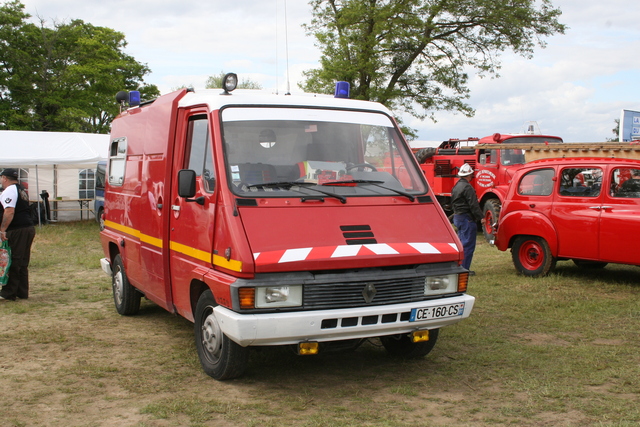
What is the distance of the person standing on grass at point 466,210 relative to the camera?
31.8ft

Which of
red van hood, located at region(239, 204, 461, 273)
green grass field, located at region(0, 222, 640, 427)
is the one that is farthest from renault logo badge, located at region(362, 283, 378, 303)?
green grass field, located at region(0, 222, 640, 427)

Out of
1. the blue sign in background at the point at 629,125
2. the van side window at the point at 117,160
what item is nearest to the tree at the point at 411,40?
the blue sign in background at the point at 629,125

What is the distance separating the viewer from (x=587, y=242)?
932 cm

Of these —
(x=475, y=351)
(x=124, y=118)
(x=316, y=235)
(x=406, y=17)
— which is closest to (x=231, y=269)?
(x=316, y=235)

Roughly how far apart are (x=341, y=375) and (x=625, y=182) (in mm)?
5703

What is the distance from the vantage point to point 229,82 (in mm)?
5848

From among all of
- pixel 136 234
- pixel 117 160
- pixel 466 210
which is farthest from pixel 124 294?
pixel 466 210

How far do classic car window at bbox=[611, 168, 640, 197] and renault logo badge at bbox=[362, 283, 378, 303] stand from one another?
567 cm

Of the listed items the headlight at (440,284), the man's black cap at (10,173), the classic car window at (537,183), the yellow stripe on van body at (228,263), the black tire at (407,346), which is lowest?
the black tire at (407,346)

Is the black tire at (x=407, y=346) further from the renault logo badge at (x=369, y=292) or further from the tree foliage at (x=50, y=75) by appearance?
the tree foliage at (x=50, y=75)

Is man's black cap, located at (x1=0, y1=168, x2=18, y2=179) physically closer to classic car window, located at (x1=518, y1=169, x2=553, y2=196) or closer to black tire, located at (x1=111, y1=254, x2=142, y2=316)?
black tire, located at (x1=111, y1=254, x2=142, y2=316)

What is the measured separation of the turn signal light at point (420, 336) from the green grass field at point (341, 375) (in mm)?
358

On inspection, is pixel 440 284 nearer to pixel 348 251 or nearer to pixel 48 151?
pixel 348 251

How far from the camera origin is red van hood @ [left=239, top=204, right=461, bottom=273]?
483 centimetres
